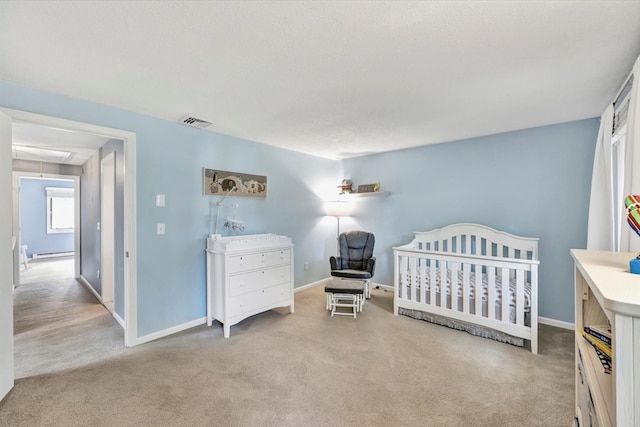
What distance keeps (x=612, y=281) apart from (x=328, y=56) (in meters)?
1.69

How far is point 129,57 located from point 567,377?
385 cm

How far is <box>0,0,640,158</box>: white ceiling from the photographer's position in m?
1.33

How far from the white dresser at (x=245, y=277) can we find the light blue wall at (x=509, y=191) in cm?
189

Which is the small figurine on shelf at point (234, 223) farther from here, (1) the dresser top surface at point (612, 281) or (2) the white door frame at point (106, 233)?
(1) the dresser top surface at point (612, 281)

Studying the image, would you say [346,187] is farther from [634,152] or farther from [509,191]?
[634,152]

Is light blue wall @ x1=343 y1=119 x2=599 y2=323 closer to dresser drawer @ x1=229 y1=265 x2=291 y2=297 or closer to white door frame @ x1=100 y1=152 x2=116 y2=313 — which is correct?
dresser drawer @ x1=229 y1=265 x2=291 y2=297

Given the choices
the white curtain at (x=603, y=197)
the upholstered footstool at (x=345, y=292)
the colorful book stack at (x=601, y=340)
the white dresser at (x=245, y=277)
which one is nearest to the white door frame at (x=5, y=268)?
the white dresser at (x=245, y=277)

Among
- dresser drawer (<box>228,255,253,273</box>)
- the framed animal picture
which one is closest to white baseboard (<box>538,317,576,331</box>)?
dresser drawer (<box>228,255,253,273</box>)

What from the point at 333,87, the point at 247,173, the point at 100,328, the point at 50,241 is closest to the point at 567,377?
the point at 333,87

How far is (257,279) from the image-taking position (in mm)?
3141

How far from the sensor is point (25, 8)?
1.30 meters

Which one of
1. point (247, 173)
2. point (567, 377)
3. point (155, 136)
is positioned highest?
point (155, 136)

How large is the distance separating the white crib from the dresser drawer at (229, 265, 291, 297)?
1410 mm

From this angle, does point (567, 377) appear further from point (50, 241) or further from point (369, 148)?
point (50, 241)
